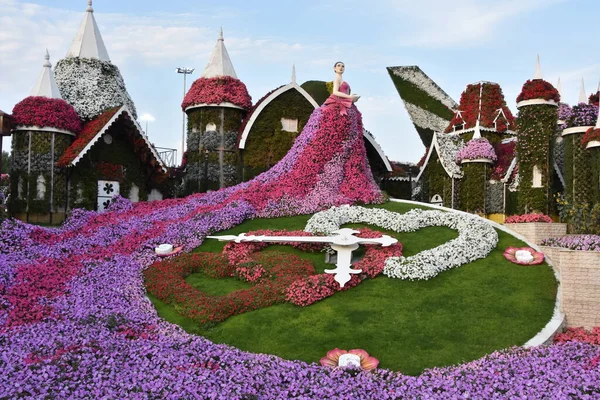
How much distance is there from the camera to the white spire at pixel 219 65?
28.9 metres

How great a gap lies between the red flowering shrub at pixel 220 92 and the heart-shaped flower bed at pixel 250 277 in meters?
12.7

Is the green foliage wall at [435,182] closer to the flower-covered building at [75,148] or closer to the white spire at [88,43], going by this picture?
the flower-covered building at [75,148]

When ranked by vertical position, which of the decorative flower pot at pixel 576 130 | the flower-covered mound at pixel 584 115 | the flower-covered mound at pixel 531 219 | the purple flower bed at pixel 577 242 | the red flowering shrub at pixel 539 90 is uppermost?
the red flowering shrub at pixel 539 90

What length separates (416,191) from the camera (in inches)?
1495

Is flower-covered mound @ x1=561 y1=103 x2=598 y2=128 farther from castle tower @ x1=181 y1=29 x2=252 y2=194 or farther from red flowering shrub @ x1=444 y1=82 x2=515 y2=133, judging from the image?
castle tower @ x1=181 y1=29 x2=252 y2=194

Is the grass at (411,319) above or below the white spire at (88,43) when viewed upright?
below

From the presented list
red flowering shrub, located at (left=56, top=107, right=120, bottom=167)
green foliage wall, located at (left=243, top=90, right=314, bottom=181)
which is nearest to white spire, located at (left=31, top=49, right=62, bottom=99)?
red flowering shrub, located at (left=56, top=107, right=120, bottom=167)

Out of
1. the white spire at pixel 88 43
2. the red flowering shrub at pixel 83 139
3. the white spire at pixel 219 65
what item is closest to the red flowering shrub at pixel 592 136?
the white spire at pixel 219 65

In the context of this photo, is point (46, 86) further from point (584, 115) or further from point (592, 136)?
point (584, 115)

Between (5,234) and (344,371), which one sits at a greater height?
(5,234)

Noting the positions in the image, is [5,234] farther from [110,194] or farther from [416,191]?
[416,191]

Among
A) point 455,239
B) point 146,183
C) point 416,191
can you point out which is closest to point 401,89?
point 416,191

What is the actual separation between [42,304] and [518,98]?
21155 millimetres

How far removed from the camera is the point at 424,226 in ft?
60.3
